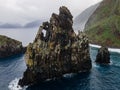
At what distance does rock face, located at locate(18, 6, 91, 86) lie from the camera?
126 m

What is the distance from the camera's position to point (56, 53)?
131875 mm

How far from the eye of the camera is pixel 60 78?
428 ft

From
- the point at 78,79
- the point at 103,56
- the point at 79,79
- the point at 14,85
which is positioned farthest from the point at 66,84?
the point at 103,56

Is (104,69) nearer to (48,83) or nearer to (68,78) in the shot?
(68,78)

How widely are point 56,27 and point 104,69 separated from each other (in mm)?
36563

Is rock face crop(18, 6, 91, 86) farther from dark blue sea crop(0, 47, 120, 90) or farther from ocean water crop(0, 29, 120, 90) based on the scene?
dark blue sea crop(0, 47, 120, 90)

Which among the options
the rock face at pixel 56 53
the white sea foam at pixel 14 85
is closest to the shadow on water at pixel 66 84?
the rock face at pixel 56 53

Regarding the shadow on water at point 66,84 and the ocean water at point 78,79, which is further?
the ocean water at point 78,79

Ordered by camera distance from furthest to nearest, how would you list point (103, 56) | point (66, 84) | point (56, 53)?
point (103, 56), point (56, 53), point (66, 84)

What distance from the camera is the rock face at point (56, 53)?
412 feet

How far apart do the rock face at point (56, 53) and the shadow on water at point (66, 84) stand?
15.9 ft

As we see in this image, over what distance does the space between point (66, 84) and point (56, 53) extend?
18071 millimetres

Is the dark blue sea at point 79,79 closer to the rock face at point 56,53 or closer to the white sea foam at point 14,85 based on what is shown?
the white sea foam at point 14,85

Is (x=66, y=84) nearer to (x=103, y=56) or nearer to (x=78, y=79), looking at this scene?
(x=78, y=79)
